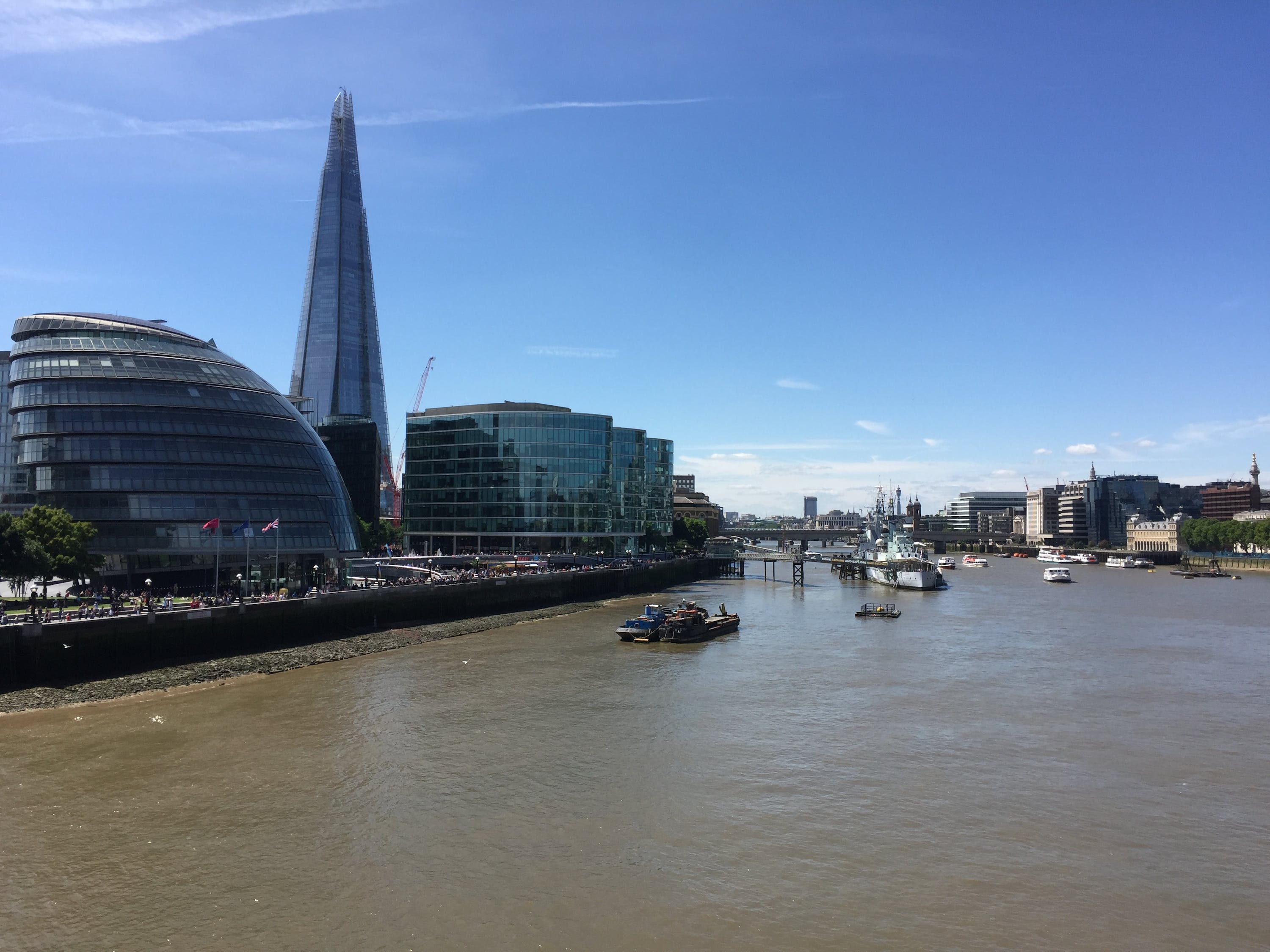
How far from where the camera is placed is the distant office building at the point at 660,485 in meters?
166

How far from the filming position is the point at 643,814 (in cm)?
2527

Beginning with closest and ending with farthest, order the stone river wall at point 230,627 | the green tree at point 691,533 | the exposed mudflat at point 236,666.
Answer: the exposed mudflat at point 236,666
the stone river wall at point 230,627
the green tree at point 691,533

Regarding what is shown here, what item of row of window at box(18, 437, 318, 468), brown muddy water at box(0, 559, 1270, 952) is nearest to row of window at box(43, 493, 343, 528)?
row of window at box(18, 437, 318, 468)

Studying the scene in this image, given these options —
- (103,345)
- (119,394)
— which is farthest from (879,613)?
(103,345)

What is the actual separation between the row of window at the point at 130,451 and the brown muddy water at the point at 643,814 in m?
34.1

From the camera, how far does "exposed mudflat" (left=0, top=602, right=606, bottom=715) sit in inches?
1519

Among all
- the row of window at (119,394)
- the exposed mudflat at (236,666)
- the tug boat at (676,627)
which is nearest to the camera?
the exposed mudflat at (236,666)

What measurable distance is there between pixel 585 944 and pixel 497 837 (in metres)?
6.06

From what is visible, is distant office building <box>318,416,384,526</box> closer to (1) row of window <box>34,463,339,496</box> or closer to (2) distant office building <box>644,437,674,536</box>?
(2) distant office building <box>644,437,674,536</box>

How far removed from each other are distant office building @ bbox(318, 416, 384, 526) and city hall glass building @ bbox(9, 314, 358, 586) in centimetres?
8835

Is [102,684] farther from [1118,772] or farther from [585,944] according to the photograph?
[1118,772]

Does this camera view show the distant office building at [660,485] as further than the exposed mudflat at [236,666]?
Yes

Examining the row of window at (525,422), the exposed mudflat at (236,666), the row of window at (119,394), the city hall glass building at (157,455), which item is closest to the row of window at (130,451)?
the city hall glass building at (157,455)

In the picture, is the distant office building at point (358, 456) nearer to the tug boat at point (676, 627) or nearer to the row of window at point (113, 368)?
the row of window at point (113, 368)
